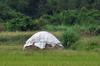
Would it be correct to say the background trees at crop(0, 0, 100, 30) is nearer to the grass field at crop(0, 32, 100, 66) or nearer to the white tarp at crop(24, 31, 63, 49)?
the white tarp at crop(24, 31, 63, 49)

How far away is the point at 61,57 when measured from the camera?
53.2ft

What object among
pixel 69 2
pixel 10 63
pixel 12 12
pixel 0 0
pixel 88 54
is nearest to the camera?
pixel 10 63

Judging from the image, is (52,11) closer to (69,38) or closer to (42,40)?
(69,38)

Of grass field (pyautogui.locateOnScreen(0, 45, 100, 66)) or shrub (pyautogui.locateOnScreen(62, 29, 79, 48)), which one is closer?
grass field (pyautogui.locateOnScreen(0, 45, 100, 66))

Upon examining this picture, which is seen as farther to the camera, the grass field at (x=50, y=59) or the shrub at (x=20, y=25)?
the shrub at (x=20, y=25)

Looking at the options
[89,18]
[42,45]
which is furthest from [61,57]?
[89,18]

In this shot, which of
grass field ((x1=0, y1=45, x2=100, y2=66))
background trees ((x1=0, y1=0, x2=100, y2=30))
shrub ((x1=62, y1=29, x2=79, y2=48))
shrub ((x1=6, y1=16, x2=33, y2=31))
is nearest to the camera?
grass field ((x1=0, y1=45, x2=100, y2=66))

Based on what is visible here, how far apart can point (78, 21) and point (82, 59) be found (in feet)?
70.6

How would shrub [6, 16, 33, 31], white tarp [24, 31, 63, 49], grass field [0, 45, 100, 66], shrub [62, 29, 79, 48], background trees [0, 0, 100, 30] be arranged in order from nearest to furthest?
grass field [0, 45, 100, 66] → white tarp [24, 31, 63, 49] → shrub [62, 29, 79, 48] → shrub [6, 16, 33, 31] → background trees [0, 0, 100, 30]

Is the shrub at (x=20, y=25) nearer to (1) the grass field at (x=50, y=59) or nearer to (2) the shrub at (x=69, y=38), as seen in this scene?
(2) the shrub at (x=69, y=38)

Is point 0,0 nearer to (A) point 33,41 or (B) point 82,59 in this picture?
(A) point 33,41

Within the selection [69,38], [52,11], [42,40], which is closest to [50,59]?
[42,40]

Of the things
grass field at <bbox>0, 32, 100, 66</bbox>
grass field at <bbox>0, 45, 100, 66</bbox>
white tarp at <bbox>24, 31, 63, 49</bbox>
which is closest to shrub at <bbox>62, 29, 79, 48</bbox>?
white tarp at <bbox>24, 31, 63, 49</bbox>

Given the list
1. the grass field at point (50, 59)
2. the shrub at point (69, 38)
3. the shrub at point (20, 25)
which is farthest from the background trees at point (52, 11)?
the grass field at point (50, 59)
